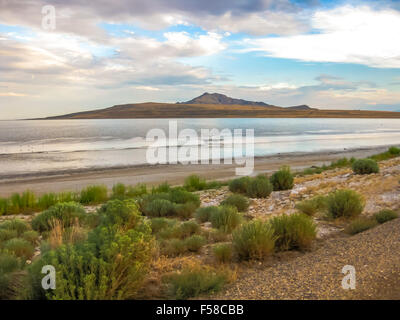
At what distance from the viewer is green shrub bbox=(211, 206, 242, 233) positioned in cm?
795

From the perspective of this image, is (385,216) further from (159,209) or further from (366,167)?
(366,167)

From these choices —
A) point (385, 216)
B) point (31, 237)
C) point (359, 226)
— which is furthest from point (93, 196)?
point (385, 216)

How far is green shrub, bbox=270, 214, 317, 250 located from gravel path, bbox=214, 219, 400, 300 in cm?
42

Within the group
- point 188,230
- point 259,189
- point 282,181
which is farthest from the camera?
point 282,181

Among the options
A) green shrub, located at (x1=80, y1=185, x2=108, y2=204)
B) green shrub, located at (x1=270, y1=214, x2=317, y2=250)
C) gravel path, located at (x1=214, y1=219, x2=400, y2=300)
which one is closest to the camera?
gravel path, located at (x1=214, y1=219, x2=400, y2=300)

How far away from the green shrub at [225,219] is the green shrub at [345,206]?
2.33 m

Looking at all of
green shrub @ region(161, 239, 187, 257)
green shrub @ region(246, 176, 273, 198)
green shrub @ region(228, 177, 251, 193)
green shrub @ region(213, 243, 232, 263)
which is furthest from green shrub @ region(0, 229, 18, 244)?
green shrub @ region(228, 177, 251, 193)

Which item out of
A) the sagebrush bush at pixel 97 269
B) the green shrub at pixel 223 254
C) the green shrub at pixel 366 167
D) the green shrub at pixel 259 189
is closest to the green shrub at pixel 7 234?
the sagebrush bush at pixel 97 269

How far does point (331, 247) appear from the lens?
606cm

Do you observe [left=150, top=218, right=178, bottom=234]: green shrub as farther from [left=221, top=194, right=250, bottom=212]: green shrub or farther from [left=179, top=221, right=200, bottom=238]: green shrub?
[left=221, top=194, right=250, bottom=212]: green shrub

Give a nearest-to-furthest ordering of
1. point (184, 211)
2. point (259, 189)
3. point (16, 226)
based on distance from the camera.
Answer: point (16, 226), point (184, 211), point (259, 189)

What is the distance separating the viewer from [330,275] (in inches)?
183

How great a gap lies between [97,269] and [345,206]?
6.28m
